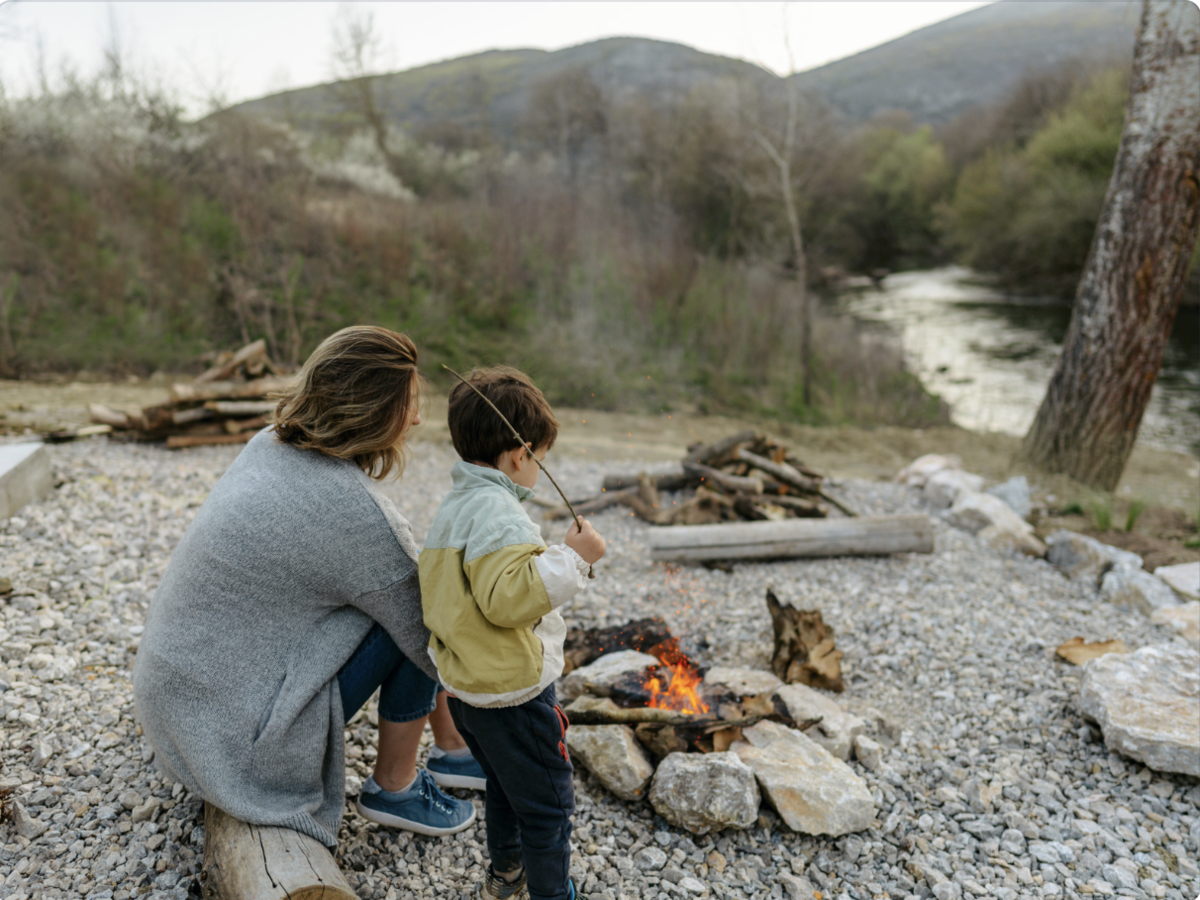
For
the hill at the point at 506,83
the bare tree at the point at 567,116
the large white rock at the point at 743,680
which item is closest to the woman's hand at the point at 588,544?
the large white rock at the point at 743,680

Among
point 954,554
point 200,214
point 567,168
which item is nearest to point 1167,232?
point 954,554

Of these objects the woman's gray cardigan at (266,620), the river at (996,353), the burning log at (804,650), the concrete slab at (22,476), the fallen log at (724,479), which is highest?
the woman's gray cardigan at (266,620)

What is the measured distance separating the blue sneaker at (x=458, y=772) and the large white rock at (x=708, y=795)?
2.03ft

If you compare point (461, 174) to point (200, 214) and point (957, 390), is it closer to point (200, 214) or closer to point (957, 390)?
point (200, 214)

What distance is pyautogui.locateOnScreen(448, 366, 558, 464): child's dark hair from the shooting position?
6.19 feet

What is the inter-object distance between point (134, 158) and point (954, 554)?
14.6 meters

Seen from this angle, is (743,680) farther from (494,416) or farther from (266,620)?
(266,620)

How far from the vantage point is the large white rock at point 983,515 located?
204 inches

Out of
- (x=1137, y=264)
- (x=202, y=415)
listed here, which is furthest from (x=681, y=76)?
(x=202, y=415)

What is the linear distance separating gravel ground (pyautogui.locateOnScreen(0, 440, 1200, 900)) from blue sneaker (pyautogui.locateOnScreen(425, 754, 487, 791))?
6.2 inches

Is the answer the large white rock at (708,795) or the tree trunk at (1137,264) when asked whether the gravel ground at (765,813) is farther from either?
the tree trunk at (1137,264)

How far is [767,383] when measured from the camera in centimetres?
1173

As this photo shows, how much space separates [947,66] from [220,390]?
66094mm

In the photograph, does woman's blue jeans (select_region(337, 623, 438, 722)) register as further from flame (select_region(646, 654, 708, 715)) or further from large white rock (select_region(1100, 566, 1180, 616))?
large white rock (select_region(1100, 566, 1180, 616))
